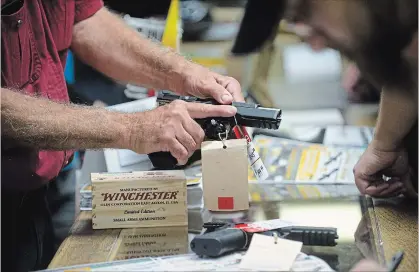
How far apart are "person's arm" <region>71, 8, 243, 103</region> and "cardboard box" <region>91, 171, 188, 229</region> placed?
0.37 m

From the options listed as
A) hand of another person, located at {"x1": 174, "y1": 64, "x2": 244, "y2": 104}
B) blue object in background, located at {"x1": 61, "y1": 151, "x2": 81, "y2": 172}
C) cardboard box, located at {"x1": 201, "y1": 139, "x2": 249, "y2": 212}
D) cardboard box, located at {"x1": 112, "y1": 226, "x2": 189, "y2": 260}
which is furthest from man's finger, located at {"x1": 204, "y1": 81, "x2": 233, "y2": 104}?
blue object in background, located at {"x1": 61, "y1": 151, "x2": 81, "y2": 172}

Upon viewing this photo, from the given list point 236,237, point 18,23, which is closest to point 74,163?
point 18,23

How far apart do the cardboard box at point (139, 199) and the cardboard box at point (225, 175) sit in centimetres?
6

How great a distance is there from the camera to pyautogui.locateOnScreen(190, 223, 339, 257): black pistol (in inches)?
45.2

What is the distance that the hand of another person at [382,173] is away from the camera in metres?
1.42

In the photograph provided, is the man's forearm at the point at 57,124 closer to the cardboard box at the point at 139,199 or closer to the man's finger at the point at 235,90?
the cardboard box at the point at 139,199

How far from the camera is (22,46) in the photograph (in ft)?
4.86

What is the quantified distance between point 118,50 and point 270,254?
895 millimetres

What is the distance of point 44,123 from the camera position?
4.48 ft

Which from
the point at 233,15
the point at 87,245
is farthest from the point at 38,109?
the point at 233,15

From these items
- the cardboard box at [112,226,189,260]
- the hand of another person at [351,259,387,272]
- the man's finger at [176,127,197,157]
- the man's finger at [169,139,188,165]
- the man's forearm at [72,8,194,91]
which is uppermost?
the hand of another person at [351,259,387,272]

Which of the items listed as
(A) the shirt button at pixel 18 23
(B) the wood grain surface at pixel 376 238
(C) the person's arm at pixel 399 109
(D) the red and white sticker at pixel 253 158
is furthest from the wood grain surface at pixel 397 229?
(A) the shirt button at pixel 18 23

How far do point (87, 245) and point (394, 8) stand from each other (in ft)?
2.08

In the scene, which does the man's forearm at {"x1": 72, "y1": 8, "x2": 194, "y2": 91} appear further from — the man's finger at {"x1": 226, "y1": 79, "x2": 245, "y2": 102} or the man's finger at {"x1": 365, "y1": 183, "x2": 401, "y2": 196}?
the man's finger at {"x1": 365, "y1": 183, "x2": 401, "y2": 196}
